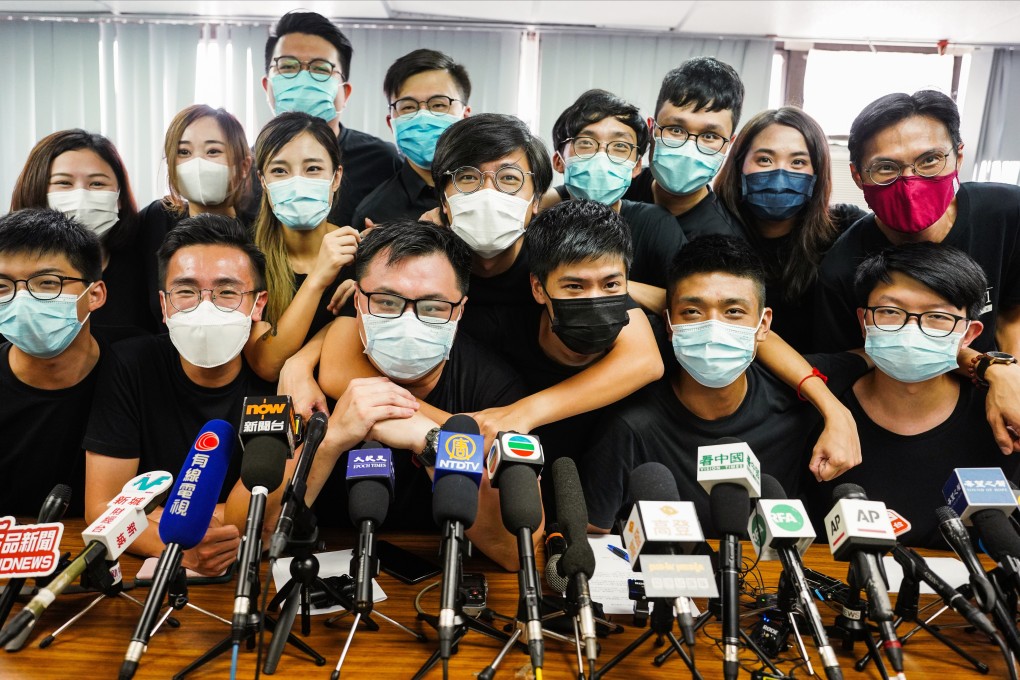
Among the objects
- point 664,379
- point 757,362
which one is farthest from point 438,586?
point 757,362

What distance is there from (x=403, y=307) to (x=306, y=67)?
1655 millimetres

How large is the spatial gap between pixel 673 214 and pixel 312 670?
2233 mm

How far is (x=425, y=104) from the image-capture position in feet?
9.93

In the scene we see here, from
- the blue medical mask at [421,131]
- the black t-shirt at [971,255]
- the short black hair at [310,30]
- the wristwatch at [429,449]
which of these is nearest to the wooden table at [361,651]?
the wristwatch at [429,449]

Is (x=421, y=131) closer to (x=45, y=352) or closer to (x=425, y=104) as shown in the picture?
(x=425, y=104)

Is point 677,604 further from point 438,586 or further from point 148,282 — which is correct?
point 148,282

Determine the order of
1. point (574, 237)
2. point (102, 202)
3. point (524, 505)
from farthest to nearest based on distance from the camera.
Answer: point (102, 202), point (574, 237), point (524, 505)

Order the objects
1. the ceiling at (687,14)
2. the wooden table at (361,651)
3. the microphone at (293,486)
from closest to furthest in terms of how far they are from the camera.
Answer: the microphone at (293,486) → the wooden table at (361,651) → the ceiling at (687,14)

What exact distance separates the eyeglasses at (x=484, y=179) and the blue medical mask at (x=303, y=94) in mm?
1109

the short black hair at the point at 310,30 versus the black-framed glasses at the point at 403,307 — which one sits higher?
the short black hair at the point at 310,30

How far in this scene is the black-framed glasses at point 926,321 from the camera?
226 cm

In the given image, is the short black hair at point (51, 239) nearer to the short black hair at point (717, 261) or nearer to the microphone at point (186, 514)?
the microphone at point (186, 514)

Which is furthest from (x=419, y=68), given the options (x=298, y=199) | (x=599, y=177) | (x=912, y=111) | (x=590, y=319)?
(x=912, y=111)

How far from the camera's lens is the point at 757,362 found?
2582 mm
